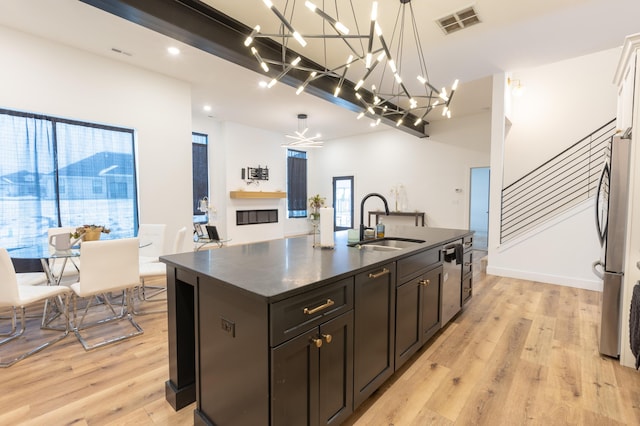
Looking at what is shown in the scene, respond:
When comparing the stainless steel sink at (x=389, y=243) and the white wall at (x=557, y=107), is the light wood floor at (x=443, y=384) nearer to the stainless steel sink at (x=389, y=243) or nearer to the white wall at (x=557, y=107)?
the stainless steel sink at (x=389, y=243)

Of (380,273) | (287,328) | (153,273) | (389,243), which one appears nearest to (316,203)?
(153,273)

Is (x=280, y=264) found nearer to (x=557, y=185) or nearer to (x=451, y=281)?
(x=451, y=281)

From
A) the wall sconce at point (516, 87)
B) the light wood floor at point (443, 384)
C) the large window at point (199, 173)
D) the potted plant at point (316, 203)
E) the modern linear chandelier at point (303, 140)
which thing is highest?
the wall sconce at point (516, 87)

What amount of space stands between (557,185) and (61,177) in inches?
317

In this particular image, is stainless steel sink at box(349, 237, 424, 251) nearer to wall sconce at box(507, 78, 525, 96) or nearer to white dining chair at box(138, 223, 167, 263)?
white dining chair at box(138, 223, 167, 263)

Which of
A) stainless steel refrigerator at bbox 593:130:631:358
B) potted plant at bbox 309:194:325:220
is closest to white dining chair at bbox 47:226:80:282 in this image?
stainless steel refrigerator at bbox 593:130:631:358

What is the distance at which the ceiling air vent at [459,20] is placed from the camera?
3.06 meters

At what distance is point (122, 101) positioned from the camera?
14.1 feet

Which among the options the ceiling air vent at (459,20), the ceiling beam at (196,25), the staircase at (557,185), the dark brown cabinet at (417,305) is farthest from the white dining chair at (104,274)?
the staircase at (557,185)

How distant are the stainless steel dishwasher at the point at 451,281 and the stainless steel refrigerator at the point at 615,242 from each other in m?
1.08

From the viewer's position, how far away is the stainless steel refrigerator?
2.25 metres

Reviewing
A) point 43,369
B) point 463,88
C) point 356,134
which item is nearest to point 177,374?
point 43,369

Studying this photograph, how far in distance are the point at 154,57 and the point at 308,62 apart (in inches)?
84.1

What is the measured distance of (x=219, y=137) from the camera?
25.5ft
